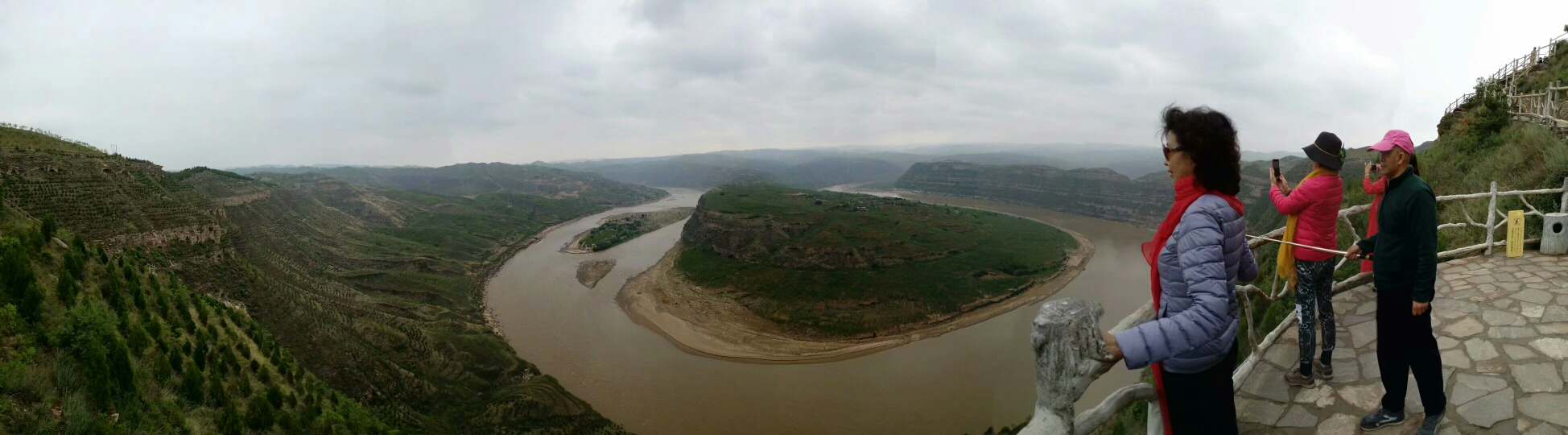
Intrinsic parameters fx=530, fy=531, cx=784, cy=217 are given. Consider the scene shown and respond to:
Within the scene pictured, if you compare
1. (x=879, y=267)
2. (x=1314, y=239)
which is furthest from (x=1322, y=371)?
(x=879, y=267)

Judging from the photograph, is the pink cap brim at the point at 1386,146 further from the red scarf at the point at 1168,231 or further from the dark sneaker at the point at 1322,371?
the red scarf at the point at 1168,231

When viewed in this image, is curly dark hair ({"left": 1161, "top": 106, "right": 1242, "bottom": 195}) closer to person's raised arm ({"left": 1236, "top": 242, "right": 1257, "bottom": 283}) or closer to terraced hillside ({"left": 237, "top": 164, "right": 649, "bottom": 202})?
person's raised arm ({"left": 1236, "top": 242, "right": 1257, "bottom": 283})

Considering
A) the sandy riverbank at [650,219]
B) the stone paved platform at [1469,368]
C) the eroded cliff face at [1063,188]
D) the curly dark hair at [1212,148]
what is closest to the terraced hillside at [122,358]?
the curly dark hair at [1212,148]

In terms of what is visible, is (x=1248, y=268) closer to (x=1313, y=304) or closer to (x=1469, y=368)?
(x=1313, y=304)

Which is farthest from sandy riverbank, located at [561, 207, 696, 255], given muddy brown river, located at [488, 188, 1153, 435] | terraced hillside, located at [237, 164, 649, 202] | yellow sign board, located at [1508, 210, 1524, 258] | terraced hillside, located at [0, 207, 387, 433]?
yellow sign board, located at [1508, 210, 1524, 258]

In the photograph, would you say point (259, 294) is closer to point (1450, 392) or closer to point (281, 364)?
point (281, 364)

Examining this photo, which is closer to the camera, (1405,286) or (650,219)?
(1405,286)

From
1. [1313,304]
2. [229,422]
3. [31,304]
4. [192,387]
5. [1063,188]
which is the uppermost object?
[1313,304]
